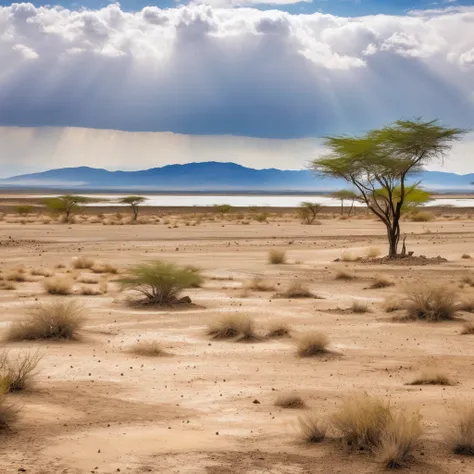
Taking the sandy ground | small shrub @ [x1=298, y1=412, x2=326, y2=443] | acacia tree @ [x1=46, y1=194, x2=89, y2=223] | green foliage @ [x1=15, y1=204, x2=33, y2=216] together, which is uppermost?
acacia tree @ [x1=46, y1=194, x2=89, y2=223]

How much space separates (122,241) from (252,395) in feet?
130

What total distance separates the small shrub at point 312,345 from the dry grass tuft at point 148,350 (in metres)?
2.38

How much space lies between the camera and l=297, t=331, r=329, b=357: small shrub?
15180 mm

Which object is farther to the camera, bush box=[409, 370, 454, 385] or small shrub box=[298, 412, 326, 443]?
bush box=[409, 370, 454, 385]

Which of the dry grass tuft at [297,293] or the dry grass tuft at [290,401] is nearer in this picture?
the dry grass tuft at [290,401]

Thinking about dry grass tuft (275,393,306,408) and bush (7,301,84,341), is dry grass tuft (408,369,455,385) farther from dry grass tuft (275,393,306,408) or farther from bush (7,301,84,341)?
bush (7,301,84,341)

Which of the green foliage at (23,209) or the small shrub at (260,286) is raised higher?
the green foliage at (23,209)

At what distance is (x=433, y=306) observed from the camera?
64.6ft

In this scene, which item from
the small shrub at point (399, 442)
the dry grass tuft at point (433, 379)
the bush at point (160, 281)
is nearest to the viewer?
the small shrub at point (399, 442)

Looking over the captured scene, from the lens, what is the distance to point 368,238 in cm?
5469

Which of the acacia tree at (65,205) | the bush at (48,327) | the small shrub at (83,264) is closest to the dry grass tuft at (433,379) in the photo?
the bush at (48,327)

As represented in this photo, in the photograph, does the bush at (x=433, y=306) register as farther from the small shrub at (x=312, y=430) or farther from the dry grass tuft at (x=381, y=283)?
the small shrub at (x=312, y=430)

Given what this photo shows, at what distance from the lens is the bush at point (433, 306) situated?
64.3ft

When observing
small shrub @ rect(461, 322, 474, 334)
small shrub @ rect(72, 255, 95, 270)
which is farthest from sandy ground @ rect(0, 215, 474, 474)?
small shrub @ rect(72, 255, 95, 270)
